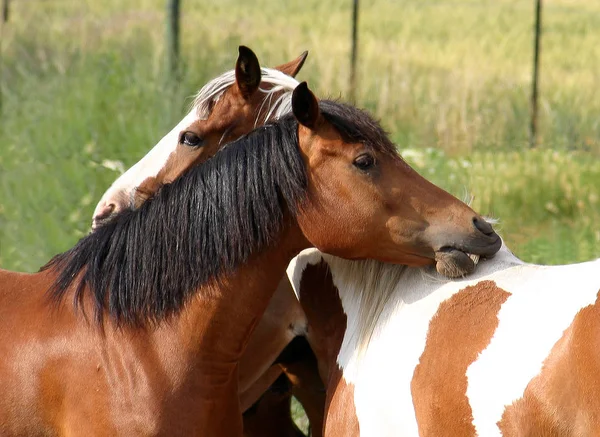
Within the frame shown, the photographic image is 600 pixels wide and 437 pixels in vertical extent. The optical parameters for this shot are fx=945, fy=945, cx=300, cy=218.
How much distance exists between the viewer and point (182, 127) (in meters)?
3.38

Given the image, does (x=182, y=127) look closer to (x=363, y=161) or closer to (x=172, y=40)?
(x=363, y=161)

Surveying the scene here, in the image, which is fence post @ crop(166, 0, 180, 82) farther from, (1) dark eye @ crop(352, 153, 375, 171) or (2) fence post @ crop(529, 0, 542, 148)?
(1) dark eye @ crop(352, 153, 375, 171)

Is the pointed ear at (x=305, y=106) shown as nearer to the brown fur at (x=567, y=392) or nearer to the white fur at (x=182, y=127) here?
the white fur at (x=182, y=127)

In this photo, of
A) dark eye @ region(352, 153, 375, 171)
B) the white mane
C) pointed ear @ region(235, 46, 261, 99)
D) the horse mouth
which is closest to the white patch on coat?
the horse mouth

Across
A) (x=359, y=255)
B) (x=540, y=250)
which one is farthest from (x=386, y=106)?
(x=359, y=255)

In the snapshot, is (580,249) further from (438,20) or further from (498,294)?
(438,20)

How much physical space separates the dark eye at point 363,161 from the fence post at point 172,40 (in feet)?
15.0

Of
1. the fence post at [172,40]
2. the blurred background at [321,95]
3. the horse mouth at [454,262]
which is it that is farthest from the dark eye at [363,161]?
the fence post at [172,40]

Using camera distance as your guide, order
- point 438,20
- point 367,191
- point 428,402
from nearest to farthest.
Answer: point 428,402, point 367,191, point 438,20

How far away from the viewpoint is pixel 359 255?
2.77 m

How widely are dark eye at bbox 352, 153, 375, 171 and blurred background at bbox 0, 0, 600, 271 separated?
7.82 ft

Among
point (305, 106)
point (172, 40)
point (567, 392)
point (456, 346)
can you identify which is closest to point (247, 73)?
point (305, 106)

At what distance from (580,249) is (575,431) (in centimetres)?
374

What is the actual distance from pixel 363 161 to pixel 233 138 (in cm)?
76
